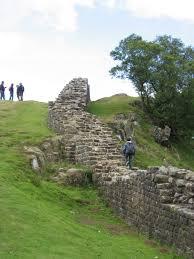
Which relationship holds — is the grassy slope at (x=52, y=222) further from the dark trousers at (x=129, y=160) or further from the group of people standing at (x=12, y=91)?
the group of people standing at (x=12, y=91)

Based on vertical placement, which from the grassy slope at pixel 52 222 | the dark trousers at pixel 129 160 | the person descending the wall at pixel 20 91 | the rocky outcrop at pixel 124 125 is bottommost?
the grassy slope at pixel 52 222

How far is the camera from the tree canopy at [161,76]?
50000mm

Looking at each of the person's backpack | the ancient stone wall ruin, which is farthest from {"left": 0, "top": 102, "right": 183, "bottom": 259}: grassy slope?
the person's backpack

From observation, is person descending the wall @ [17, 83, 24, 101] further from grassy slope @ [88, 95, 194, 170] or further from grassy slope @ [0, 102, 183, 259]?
grassy slope @ [0, 102, 183, 259]

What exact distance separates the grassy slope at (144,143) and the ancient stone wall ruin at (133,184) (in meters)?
3.62

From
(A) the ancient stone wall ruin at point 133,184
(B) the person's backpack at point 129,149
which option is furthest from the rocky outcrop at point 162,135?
(B) the person's backpack at point 129,149

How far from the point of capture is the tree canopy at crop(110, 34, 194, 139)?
5000cm

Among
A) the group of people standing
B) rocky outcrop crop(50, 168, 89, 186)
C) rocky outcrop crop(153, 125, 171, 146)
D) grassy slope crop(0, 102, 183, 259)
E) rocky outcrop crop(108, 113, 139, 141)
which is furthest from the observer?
the group of people standing

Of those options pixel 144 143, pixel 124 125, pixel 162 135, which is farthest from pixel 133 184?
pixel 162 135

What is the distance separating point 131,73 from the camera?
51.6 m

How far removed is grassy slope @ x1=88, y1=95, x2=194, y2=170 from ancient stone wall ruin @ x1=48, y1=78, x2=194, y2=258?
362 centimetres

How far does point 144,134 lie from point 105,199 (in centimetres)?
1969

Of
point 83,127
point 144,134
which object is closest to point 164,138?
point 144,134

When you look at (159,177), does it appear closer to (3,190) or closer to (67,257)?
(3,190)
